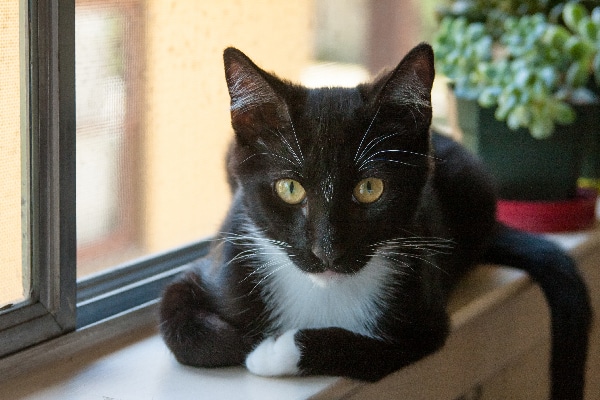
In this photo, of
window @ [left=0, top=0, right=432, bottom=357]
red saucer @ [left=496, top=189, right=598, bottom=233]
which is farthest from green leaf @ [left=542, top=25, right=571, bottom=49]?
window @ [left=0, top=0, right=432, bottom=357]

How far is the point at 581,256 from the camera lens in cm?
153

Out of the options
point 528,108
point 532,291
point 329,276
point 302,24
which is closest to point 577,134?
point 528,108

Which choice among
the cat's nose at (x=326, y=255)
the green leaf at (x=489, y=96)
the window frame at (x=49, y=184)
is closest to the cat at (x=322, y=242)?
the cat's nose at (x=326, y=255)

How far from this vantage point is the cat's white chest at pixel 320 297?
3.51 ft

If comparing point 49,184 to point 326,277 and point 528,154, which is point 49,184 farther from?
point 528,154

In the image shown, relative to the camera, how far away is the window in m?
1.05

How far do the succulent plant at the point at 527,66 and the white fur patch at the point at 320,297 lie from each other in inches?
23.9

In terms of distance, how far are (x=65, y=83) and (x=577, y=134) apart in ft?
3.42

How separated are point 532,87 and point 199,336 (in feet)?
2.83

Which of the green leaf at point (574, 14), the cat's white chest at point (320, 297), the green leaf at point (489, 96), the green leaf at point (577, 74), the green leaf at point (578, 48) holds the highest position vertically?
the green leaf at point (574, 14)

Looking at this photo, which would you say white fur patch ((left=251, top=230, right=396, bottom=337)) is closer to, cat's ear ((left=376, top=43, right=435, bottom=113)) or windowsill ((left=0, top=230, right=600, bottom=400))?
windowsill ((left=0, top=230, right=600, bottom=400))

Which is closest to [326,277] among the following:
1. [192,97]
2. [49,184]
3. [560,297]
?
[49,184]

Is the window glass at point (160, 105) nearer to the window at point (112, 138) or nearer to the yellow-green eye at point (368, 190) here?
the window at point (112, 138)

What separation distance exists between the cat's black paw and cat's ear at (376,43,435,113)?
38cm
